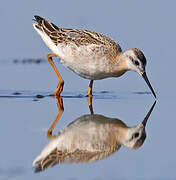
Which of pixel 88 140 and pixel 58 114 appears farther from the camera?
pixel 58 114

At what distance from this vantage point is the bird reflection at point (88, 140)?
8.36m

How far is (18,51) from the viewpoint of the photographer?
17.5 m

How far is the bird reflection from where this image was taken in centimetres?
836

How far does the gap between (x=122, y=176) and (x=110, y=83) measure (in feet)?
24.5

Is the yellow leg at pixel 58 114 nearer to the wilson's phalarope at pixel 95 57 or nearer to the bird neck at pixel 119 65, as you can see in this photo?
the wilson's phalarope at pixel 95 57

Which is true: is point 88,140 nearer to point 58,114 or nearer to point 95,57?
point 58,114

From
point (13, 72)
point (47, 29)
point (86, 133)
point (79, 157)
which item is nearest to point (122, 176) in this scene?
point (79, 157)

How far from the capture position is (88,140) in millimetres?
9164

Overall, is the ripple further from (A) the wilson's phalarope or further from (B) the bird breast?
(B) the bird breast

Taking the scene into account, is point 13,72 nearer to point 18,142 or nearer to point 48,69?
point 48,69

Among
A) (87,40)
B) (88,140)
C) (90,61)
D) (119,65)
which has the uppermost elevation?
(87,40)

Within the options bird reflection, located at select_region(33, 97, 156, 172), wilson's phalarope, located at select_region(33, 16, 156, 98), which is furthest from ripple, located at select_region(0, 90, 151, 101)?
bird reflection, located at select_region(33, 97, 156, 172)

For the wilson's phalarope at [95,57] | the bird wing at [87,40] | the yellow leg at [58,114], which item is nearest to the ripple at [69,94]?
the wilson's phalarope at [95,57]

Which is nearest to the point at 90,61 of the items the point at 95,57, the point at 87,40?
the point at 95,57
